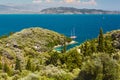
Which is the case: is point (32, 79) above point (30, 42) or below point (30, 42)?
above

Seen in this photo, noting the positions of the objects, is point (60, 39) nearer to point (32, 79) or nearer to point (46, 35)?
point (46, 35)

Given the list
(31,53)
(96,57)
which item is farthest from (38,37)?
(96,57)

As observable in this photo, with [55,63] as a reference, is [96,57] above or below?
above

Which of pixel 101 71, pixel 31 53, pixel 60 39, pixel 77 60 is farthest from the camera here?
pixel 60 39

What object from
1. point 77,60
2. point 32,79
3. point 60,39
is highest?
point 32,79

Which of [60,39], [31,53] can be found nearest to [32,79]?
[31,53]

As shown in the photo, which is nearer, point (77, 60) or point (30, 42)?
point (77, 60)

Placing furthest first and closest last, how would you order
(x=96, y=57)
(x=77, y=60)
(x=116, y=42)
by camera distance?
(x=116, y=42)
(x=77, y=60)
(x=96, y=57)

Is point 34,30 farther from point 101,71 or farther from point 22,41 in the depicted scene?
point 101,71

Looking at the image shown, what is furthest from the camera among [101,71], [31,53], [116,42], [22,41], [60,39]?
[60,39]
